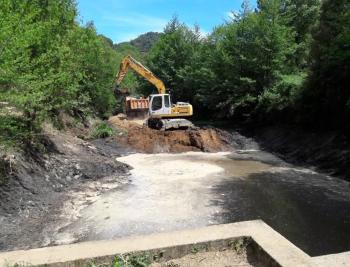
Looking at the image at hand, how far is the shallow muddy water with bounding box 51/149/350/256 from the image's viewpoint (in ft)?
32.0

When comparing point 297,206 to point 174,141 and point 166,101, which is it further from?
point 166,101

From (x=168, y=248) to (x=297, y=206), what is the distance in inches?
308

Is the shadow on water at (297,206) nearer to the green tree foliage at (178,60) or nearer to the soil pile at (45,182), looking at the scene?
the soil pile at (45,182)

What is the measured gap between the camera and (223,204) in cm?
1188

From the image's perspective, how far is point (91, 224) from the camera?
34.2 ft

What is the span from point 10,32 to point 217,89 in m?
24.9

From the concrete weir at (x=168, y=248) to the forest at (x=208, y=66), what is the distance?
628 centimetres

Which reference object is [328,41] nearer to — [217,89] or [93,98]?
[217,89]

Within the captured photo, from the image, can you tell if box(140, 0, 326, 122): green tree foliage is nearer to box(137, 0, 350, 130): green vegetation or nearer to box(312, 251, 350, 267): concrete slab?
box(137, 0, 350, 130): green vegetation

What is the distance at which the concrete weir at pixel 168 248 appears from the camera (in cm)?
464

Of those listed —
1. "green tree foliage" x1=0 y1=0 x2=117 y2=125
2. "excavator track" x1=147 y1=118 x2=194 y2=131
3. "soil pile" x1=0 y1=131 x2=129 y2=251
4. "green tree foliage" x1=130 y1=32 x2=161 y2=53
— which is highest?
"green tree foliage" x1=130 y1=32 x2=161 y2=53

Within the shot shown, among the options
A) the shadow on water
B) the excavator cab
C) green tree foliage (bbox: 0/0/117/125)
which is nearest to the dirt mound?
the excavator cab

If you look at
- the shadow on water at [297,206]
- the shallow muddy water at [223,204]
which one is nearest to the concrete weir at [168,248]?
the shadow on water at [297,206]

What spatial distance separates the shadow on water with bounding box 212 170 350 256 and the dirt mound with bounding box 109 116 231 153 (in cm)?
667
